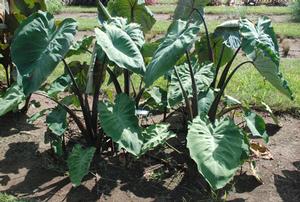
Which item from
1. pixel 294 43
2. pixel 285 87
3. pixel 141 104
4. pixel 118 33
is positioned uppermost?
pixel 118 33

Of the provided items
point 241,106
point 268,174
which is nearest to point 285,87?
point 241,106

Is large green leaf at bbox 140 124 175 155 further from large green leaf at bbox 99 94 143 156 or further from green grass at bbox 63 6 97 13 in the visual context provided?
green grass at bbox 63 6 97 13

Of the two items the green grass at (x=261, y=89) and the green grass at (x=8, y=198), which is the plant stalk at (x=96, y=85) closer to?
the green grass at (x=8, y=198)

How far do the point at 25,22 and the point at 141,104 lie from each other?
124 centimetres

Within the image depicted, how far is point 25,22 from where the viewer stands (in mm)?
3293

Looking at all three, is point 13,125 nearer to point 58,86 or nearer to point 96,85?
point 58,86

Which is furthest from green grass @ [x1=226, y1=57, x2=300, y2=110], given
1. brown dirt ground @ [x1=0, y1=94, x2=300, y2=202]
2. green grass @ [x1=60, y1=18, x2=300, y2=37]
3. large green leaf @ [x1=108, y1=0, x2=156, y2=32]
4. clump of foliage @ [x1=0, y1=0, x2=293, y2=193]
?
green grass @ [x1=60, y1=18, x2=300, y2=37]

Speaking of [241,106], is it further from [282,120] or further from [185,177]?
[282,120]

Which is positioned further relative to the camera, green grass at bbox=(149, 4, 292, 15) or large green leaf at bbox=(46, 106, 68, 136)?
green grass at bbox=(149, 4, 292, 15)

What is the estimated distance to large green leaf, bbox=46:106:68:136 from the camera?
12.0ft

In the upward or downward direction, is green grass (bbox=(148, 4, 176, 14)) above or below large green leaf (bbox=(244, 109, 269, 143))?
below

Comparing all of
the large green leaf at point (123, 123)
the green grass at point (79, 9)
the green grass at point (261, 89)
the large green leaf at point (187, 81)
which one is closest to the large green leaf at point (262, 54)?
the large green leaf at point (187, 81)

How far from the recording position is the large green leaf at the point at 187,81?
3.68 metres

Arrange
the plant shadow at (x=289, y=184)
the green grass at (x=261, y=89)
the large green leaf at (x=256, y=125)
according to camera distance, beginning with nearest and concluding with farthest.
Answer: the plant shadow at (x=289, y=184) → the large green leaf at (x=256, y=125) → the green grass at (x=261, y=89)
